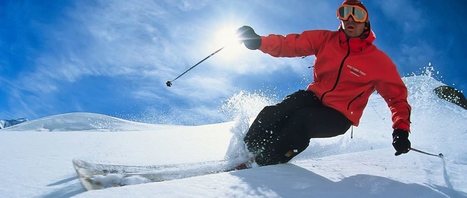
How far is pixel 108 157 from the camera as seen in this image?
5.44 metres

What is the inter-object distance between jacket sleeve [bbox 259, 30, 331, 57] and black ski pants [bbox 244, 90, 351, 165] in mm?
642

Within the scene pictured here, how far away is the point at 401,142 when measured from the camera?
13.8 ft

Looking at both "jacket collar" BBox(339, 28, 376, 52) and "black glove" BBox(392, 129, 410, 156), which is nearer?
"black glove" BBox(392, 129, 410, 156)

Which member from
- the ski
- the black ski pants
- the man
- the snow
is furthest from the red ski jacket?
the ski

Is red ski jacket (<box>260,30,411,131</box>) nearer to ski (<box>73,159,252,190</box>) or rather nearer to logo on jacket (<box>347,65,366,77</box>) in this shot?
logo on jacket (<box>347,65,366,77</box>)

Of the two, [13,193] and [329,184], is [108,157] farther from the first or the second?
[329,184]

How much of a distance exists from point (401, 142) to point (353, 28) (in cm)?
138

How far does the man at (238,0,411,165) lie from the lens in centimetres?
448

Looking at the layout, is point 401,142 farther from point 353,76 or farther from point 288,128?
point 288,128

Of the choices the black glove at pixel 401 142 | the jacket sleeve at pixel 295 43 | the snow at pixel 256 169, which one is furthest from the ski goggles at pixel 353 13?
the snow at pixel 256 169

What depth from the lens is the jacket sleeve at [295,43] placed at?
5.13 metres

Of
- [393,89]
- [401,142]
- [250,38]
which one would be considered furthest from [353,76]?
[250,38]

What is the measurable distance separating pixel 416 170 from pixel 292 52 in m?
1.97

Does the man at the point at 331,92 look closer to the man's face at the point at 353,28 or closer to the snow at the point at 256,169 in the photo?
the man's face at the point at 353,28
